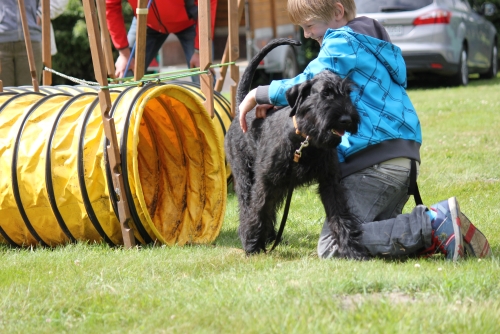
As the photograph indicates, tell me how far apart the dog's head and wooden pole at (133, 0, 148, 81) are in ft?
6.59

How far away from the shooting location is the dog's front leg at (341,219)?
4160 millimetres

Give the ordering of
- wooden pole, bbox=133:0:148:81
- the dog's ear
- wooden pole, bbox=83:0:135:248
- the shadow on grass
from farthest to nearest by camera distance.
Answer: the shadow on grass → wooden pole, bbox=133:0:148:81 → wooden pole, bbox=83:0:135:248 → the dog's ear

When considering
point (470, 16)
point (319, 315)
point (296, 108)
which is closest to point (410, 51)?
point (470, 16)

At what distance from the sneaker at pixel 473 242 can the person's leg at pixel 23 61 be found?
18.8 feet

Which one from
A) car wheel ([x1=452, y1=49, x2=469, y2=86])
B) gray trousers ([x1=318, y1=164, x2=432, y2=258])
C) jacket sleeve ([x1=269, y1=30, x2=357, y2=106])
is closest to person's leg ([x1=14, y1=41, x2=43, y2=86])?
jacket sleeve ([x1=269, y1=30, x2=357, y2=106])

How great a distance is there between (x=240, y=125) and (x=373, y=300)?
179 cm

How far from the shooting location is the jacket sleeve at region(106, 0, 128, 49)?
7879 mm

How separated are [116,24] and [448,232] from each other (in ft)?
16.4

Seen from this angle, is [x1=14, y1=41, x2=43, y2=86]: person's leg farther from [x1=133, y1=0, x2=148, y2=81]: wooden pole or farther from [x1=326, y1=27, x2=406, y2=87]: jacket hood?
[x1=326, y1=27, x2=406, y2=87]: jacket hood

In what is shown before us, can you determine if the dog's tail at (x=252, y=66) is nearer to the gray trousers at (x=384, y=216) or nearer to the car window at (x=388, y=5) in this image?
the gray trousers at (x=384, y=216)

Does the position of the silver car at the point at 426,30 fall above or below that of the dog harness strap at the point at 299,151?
below

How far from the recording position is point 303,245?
5004mm

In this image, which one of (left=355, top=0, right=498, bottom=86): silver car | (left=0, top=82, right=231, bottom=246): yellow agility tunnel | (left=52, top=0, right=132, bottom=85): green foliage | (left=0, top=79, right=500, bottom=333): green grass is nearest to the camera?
(left=0, top=79, right=500, bottom=333): green grass

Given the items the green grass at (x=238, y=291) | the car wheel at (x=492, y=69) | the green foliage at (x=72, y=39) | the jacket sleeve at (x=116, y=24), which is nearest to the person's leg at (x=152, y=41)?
the jacket sleeve at (x=116, y=24)
